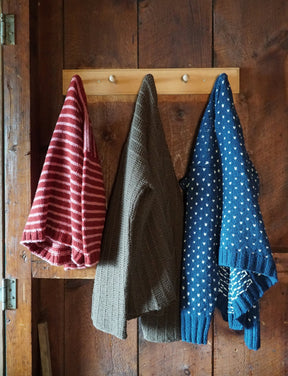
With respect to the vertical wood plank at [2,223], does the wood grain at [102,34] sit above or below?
above

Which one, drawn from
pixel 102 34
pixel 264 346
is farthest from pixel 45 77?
pixel 264 346

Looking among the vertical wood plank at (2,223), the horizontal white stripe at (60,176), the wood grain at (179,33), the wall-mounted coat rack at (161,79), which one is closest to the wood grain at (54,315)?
the vertical wood plank at (2,223)

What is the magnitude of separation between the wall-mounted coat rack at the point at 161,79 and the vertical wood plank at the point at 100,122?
46 mm

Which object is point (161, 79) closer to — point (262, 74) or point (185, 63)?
point (185, 63)

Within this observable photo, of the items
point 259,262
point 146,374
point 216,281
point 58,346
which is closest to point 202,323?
point 216,281

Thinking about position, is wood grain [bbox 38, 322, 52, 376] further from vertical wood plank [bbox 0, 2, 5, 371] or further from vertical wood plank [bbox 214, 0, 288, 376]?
vertical wood plank [bbox 214, 0, 288, 376]

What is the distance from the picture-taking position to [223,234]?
758 millimetres

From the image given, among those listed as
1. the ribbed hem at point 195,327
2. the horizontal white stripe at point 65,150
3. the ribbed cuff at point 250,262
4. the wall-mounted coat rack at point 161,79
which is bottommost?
the ribbed hem at point 195,327

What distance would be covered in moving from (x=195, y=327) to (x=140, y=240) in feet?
0.89

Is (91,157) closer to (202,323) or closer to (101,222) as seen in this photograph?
(101,222)

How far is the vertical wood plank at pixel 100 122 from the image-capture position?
0.90 meters

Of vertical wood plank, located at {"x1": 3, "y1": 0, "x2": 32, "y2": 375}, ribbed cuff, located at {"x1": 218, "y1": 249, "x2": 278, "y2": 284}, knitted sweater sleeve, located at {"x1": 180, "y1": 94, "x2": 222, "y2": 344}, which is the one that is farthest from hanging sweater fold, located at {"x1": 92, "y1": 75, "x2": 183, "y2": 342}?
vertical wood plank, located at {"x1": 3, "y1": 0, "x2": 32, "y2": 375}

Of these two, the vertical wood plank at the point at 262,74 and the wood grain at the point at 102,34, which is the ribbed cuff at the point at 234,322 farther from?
the wood grain at the point at 102,34

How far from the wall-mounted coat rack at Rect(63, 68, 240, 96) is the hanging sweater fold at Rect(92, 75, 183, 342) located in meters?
0.08
